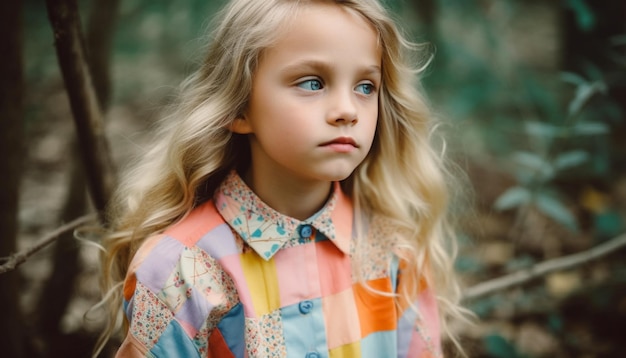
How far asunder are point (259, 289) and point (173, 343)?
212 mm

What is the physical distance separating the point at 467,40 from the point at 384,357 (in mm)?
2147

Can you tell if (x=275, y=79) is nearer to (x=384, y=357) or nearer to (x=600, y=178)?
(x=384, y=357)

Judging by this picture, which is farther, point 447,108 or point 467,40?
point 467,40

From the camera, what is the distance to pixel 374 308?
1392 mm

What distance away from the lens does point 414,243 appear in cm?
153

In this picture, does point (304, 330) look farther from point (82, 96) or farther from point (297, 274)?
point (82, 96)

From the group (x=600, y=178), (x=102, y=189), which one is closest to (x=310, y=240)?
(x=102, y=189)

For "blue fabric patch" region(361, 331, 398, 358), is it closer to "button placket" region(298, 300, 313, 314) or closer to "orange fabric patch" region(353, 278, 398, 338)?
"orange fabric patch" region(353, 278, 398, 338)

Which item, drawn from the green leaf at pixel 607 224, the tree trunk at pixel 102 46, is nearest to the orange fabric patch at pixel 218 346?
the tree trunk at pixel 102 46

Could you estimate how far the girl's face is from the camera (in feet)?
3.83

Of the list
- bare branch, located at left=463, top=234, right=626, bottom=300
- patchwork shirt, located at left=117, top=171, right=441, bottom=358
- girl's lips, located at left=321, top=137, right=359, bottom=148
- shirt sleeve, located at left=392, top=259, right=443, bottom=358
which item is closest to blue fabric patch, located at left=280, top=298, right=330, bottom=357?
patchwork shirt, located at left=117, top=171, right=441, bottom=358

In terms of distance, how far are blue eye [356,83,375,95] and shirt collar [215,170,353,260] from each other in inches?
11.3

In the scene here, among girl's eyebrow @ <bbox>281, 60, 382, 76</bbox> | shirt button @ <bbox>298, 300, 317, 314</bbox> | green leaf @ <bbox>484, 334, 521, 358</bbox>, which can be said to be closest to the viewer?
girl's eyebrow @ <bbox>281, 60, 382, 76</bbox>

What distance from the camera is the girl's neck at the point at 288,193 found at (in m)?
1.34
